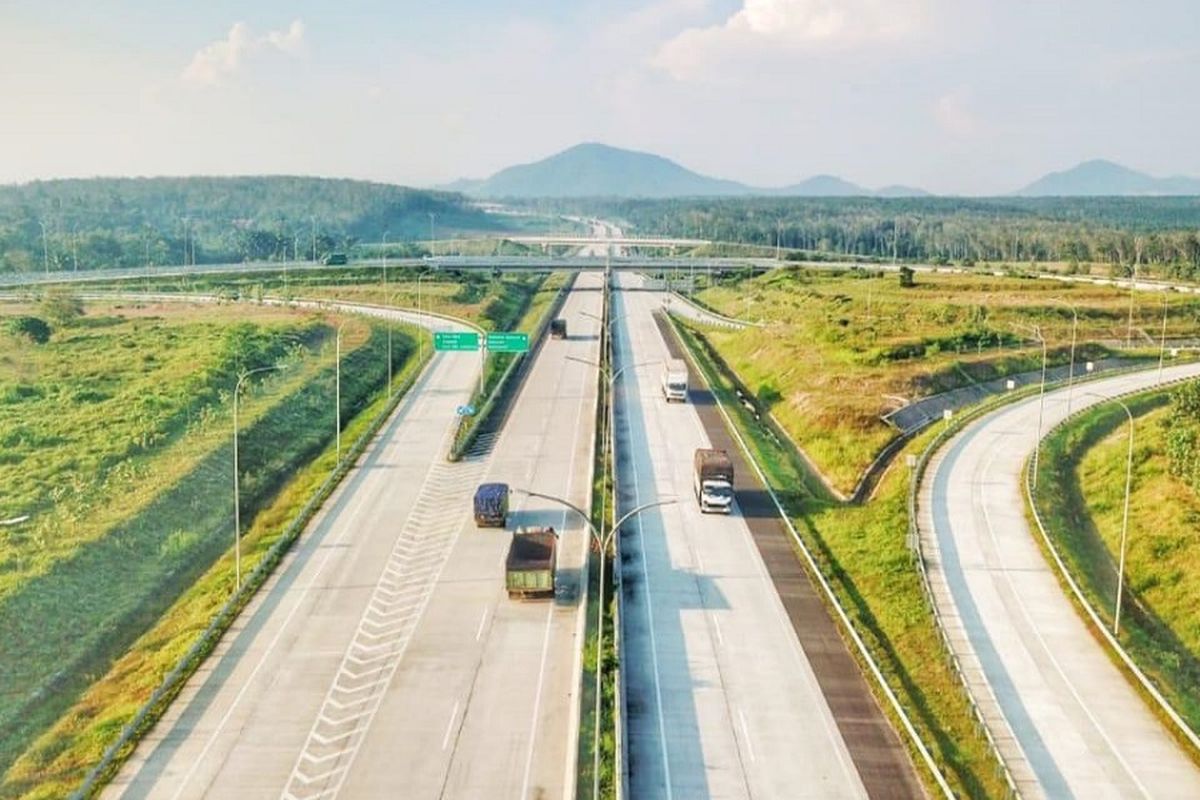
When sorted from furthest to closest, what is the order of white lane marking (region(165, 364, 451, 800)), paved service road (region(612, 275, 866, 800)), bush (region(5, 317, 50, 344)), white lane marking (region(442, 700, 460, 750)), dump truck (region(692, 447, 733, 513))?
bush (region(5, 317, 50, 344)), dump truck (region(692, 447, 733, 513)), white lane marking (region(442, 700, 460, 750)), white lane marking (region(165, 364, 451, 800)), paved service road (region(612, 275, 866, 800))

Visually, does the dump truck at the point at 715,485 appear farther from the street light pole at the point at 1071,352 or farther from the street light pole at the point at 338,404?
the street light pole at the point at 1071,352

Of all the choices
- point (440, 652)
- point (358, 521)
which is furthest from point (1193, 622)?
point (358, 521)

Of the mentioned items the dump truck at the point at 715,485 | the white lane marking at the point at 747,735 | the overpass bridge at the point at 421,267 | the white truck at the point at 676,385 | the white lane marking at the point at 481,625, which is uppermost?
the overpass bridge at the point at 421,267

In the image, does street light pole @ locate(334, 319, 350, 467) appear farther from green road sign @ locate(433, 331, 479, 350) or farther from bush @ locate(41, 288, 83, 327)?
bush @ locate(41, 288, 83, 327)

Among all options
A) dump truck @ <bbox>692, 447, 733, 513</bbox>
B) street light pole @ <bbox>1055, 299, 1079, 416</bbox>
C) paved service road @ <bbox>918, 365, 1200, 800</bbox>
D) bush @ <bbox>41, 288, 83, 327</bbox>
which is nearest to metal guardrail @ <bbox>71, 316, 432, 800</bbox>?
dump truck @ <bbox>692, 447, 733, 513</bbox>

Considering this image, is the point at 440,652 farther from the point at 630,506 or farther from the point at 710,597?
the point at 630,506

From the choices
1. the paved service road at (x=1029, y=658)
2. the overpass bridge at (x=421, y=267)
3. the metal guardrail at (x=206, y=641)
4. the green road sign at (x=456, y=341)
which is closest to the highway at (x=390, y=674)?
the metal guardrail at (x=206, y=641)
